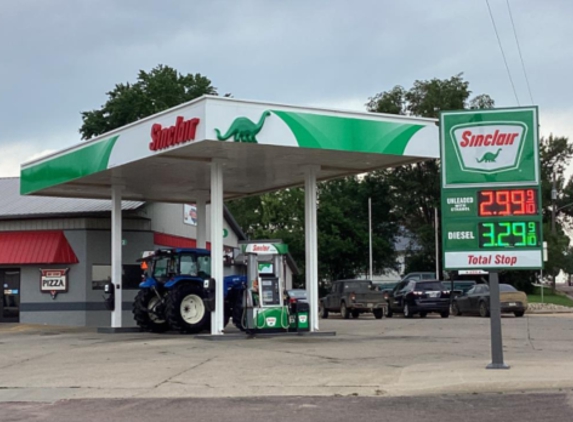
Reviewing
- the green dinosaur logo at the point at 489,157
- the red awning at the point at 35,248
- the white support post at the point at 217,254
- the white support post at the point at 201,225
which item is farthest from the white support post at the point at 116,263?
the green dinosaur logo at the point at 489,157

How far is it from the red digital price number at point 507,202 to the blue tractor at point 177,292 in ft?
33.6

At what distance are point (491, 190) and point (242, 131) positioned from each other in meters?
7.57

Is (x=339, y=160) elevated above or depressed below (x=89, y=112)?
below

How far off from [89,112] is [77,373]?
50487 millimetres

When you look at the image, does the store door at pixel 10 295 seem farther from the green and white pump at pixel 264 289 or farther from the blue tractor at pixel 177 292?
the green and white pump at pixel 264 289

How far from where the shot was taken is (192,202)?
3434cm

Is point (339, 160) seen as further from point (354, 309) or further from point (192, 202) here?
point (354, 309)

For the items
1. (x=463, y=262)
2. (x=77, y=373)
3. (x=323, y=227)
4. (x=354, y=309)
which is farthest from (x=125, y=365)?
(x=323, y=227)

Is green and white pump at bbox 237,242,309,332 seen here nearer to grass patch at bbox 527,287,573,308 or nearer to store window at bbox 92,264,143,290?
store window at bbox 92,264,143,290

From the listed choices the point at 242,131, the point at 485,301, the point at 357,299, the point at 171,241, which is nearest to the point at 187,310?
the point at 242,131

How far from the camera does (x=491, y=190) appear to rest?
601 inches

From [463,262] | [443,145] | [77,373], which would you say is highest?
[443,145]

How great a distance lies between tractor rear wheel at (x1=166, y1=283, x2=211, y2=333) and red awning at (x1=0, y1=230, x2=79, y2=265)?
8.59 m

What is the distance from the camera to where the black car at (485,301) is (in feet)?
119
